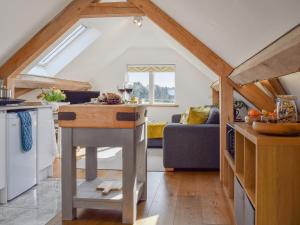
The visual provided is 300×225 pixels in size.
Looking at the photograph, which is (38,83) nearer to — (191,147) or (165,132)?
(165,132)

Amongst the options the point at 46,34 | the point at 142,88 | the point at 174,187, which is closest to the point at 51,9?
the point at 46,34

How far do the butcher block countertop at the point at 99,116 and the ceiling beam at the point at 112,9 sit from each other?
7.09 ft

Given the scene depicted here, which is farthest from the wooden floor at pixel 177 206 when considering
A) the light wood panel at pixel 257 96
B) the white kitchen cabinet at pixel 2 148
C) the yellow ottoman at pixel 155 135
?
the yellow ottoman at pixel 155 135

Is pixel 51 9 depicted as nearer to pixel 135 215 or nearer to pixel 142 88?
pixel 135 215

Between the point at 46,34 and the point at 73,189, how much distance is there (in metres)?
2.57

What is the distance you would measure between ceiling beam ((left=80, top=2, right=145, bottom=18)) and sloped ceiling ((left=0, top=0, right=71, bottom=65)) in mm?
300

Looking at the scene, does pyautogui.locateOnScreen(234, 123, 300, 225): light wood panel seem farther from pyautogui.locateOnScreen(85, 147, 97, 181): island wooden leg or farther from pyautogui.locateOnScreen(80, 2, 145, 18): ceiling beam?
pyautogui.locateOnScreen(80, 2, 145, 18): ceiling beam

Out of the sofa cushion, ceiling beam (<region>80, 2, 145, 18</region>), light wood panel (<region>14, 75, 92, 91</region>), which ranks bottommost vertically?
the sofa cushion

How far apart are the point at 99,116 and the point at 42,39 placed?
7.89 ft

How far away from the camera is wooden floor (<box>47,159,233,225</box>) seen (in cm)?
292

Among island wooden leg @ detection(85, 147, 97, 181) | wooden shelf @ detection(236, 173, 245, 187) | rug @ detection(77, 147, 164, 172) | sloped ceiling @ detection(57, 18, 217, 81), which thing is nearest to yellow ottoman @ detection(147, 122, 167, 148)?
rug @ detection(77, 147, 164, 172)

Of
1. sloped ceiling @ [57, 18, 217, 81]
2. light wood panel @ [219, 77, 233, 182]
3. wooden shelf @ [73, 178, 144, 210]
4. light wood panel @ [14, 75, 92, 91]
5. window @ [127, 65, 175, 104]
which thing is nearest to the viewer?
wooden shelf @ [73, 178, 144, 210]

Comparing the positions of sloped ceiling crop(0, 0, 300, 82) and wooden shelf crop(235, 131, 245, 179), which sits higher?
sloped ceiling crop(0, 0, 300, 82)

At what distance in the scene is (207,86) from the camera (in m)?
8.40
